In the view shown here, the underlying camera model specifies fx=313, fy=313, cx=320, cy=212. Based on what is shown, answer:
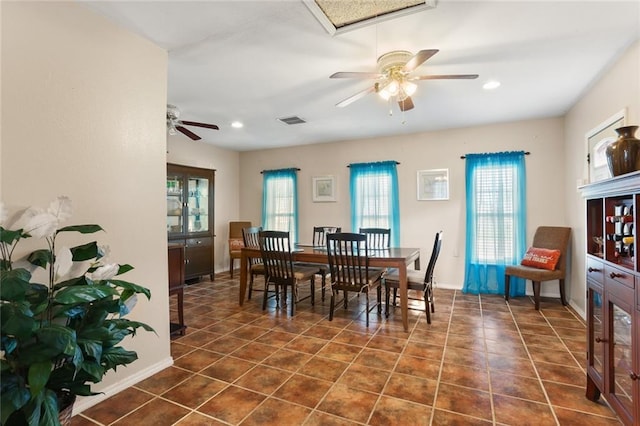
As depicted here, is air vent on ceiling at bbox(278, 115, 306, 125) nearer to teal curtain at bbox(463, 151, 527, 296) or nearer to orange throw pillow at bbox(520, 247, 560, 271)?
teal curtain at bbox(463, 151, 527, 296)

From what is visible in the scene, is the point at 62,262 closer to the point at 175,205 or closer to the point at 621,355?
the point at 621,355

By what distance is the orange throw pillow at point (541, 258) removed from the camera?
12.5 feet

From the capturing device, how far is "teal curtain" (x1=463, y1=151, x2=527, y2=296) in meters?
4.38

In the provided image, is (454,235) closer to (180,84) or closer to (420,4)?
(420,4)

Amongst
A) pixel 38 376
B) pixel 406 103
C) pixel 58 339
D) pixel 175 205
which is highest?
pixel 406 103

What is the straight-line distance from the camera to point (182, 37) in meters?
2.29

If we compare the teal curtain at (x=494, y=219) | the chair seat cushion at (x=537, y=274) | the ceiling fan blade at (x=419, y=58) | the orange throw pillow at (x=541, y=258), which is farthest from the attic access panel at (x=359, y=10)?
the orange throw pillow at (x=541, y=258)

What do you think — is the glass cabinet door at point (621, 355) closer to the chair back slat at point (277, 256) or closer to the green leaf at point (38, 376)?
the green leaf at point (38, 376)

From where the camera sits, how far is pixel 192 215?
17.5 feet

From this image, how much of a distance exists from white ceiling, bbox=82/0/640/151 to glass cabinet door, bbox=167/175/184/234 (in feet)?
4.46

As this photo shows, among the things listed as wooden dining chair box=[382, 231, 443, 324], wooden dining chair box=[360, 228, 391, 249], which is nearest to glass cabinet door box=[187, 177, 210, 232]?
wooden dining chair box=[360, 228, 391, 249]

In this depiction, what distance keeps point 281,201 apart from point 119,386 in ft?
14.2

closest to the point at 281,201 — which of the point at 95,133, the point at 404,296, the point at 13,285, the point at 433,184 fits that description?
the point at 433,184

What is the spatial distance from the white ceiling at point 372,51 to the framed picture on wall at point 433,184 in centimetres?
104
